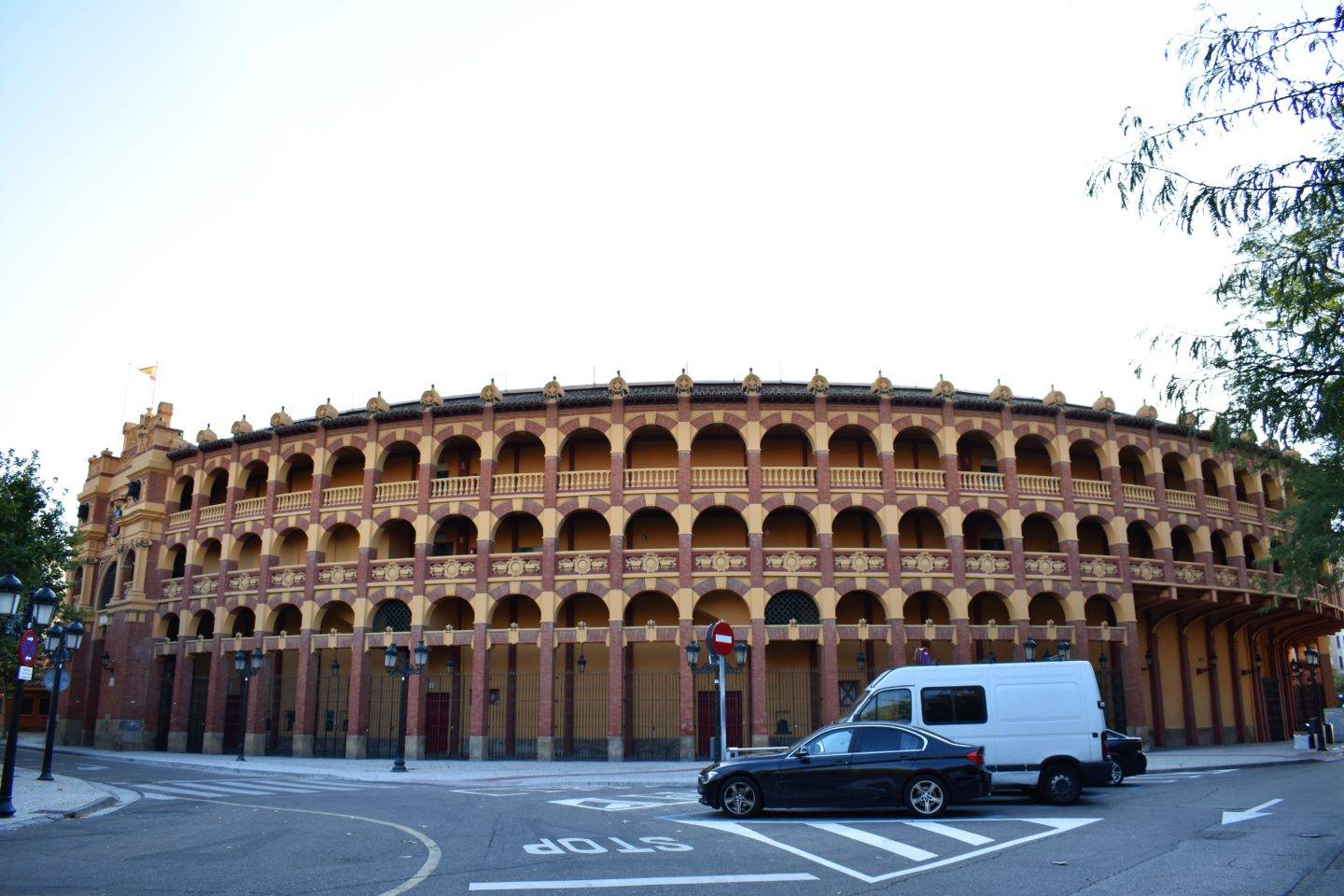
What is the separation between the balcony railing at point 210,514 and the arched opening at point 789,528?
77.8ft

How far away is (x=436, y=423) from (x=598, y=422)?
264 inches

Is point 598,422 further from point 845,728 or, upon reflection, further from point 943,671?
point 845,728

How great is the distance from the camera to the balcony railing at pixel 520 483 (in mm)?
36562

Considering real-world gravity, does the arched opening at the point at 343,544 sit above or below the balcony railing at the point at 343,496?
below

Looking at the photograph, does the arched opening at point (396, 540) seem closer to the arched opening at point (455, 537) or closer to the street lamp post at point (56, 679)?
the arched opening at point (455, 537)

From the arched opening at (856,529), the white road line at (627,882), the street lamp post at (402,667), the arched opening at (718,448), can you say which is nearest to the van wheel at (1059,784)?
the white road line at (627,882)

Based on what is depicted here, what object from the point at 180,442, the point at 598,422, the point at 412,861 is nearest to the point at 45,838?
the point at 412,861

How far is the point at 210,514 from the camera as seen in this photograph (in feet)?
136

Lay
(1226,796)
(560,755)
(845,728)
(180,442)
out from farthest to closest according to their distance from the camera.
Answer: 1. (180,442)
2. (560,755)
3. (1226,796)
4. (845,728)

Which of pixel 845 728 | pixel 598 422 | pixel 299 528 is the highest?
pixel 598 422

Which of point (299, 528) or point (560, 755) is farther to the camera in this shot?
point (299, 528)

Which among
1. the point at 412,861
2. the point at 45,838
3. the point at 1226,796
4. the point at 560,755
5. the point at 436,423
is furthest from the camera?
the point at 436,423

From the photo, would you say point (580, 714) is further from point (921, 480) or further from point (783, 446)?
point (921, 480)

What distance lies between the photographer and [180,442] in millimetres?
44406
